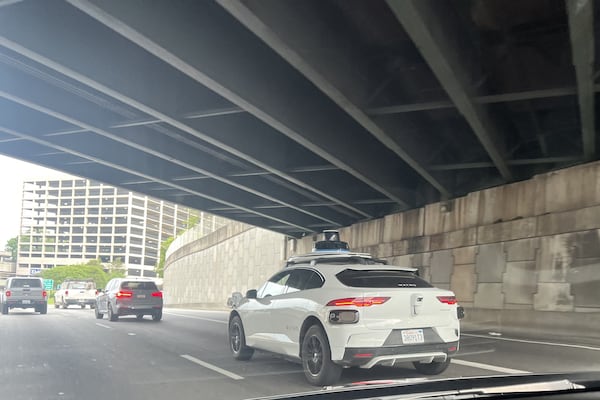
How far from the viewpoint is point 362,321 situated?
745 cm

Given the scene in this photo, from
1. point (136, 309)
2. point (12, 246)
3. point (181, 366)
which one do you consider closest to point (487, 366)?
point (181, 366)

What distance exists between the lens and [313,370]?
312 inches

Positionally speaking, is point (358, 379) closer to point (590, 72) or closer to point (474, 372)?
point (474, 372)

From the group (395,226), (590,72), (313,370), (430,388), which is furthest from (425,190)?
(430,388)

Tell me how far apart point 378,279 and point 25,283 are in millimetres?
25436

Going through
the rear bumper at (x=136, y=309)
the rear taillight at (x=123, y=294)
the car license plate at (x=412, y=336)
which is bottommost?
the rear bumper at (x=136, y=309)

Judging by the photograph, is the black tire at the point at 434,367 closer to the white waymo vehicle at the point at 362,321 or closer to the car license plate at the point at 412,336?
the white waymo vehicle at the point at 362,321

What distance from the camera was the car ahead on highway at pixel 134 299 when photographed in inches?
Result: 862

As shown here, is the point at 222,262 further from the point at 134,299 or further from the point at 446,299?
the point at 446,299

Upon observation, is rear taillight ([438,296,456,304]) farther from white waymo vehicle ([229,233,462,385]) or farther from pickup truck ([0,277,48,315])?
pickup truck ([0,277,48,315])

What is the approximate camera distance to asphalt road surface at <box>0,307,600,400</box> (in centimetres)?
765

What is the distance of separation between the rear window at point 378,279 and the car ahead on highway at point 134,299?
15.6 m

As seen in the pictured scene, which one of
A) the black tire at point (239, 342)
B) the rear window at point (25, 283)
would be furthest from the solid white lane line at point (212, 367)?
the rear window at point (25, 283)

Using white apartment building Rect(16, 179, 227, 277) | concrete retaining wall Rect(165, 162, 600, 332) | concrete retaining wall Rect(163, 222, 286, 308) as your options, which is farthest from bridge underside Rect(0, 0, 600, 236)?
white apartment building Rect(16, 179, 227, 277)
